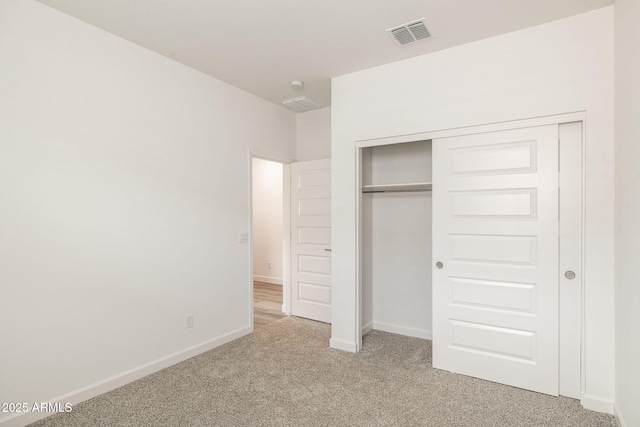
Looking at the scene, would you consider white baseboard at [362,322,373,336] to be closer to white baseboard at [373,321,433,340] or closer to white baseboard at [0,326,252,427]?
white baseboard at [373,321,433,340]

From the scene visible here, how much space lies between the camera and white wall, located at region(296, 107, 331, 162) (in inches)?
174

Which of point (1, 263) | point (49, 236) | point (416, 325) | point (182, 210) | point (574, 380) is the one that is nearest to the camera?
point (1, 263)

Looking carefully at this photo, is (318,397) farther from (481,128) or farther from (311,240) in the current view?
(481,128)

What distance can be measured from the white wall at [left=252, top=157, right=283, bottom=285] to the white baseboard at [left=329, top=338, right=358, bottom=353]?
326 cm

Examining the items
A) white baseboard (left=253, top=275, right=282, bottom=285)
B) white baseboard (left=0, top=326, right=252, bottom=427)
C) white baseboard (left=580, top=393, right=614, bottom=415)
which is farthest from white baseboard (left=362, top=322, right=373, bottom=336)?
white baseboard (left=253, top=275, right=282, bottom=285)

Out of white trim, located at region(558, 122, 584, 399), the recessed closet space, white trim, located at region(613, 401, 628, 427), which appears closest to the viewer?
white trim, located at region(613, 401, 628, 427)

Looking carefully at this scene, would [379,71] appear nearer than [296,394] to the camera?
No

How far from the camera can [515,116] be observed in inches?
102

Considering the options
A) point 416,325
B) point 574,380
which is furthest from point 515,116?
point 416,325

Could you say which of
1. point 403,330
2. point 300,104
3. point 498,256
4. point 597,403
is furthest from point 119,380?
point 597,403

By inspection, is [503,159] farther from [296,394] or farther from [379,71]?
[296,394]

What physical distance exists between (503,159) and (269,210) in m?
4.86

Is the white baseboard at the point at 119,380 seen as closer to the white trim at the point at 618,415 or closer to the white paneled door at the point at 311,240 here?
the white paneled door at the point at 311,240

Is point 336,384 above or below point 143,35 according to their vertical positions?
below
